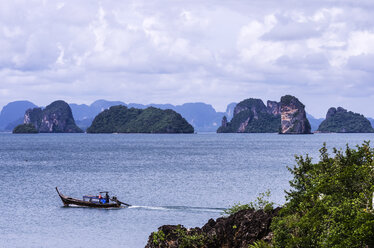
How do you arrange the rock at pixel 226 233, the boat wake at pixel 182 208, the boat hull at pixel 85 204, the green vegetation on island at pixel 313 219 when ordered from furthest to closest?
the boat hull at pixel 85 204, the boat wake at pixel 182 208, the rock at pixel 226 233, the green vegetation on island at pixel 313 219

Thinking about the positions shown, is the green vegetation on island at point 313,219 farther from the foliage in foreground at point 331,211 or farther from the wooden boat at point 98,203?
the wooden boat at point 98,203

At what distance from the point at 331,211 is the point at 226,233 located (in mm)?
7442

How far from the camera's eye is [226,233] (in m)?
28.4

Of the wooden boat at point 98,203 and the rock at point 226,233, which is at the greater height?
the rock at point 226,233

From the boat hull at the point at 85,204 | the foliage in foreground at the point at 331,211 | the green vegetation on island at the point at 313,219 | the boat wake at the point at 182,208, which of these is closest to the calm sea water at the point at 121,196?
the boat wake at the point at 182,208

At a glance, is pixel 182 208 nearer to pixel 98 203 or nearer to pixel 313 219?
pixel 98 203

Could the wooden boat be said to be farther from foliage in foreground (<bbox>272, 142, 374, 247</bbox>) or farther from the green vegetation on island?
foliage in foreground (<bbox>272, 142, 374, 247</bbox>)

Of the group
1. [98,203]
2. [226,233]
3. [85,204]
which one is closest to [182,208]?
[98,203]

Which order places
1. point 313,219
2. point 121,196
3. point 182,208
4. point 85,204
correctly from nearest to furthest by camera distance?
point 313,219, point 182,208, point 85,204, point 121,196

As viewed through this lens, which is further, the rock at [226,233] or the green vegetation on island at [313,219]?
the rock at [226,233]

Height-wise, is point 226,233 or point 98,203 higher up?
point 226,233

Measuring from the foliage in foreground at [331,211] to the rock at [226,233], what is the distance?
4.12 ft

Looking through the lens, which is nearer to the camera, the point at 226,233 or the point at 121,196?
the point at 226,233

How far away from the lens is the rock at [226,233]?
27.5m
